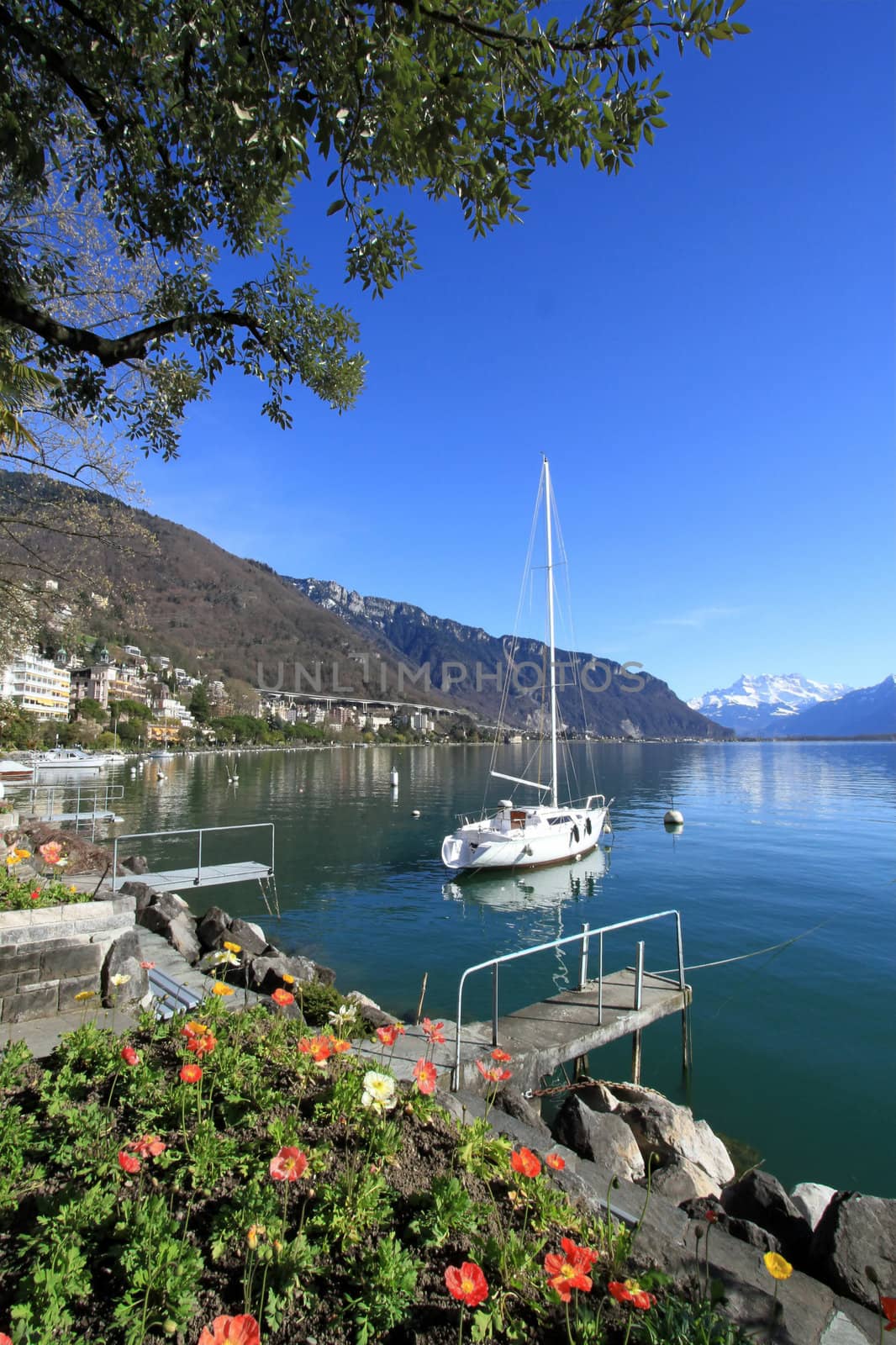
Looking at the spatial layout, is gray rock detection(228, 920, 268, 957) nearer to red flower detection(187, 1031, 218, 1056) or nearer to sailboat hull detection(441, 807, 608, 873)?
red flower detection(187, 1031, 218, 1056)

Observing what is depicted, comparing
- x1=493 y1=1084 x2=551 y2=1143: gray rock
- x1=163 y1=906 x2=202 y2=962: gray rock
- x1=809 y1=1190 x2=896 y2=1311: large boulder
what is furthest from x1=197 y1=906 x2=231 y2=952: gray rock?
x1=809 y1=1190 x2=896 y2=1311: large boulder

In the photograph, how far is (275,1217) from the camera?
9.87 feet

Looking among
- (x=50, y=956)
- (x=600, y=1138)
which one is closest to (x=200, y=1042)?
(x=50, y=956)

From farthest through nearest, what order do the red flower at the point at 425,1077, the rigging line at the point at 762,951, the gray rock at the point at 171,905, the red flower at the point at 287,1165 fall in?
the rigging line at the point at 762,951
the gray rock at the point at 171,905
the red flower at the point at 425,1077
the red flower at the point at 287,1165

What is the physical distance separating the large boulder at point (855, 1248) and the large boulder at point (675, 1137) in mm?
2433

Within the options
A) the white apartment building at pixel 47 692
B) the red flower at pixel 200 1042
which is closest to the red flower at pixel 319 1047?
the red flower at pixel 200 1042

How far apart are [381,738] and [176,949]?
600ft

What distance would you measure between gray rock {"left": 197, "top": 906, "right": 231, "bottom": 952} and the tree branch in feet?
36.0

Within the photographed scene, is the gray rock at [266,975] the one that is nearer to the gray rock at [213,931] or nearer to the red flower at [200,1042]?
the gray rock at [213,931]

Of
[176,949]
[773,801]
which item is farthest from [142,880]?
[773,801]

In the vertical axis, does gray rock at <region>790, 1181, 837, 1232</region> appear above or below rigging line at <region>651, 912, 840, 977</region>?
above

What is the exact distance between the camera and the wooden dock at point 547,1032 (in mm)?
7168

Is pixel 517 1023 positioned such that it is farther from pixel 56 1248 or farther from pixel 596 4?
pixel 596 4

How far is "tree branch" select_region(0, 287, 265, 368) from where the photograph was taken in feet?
15.8
